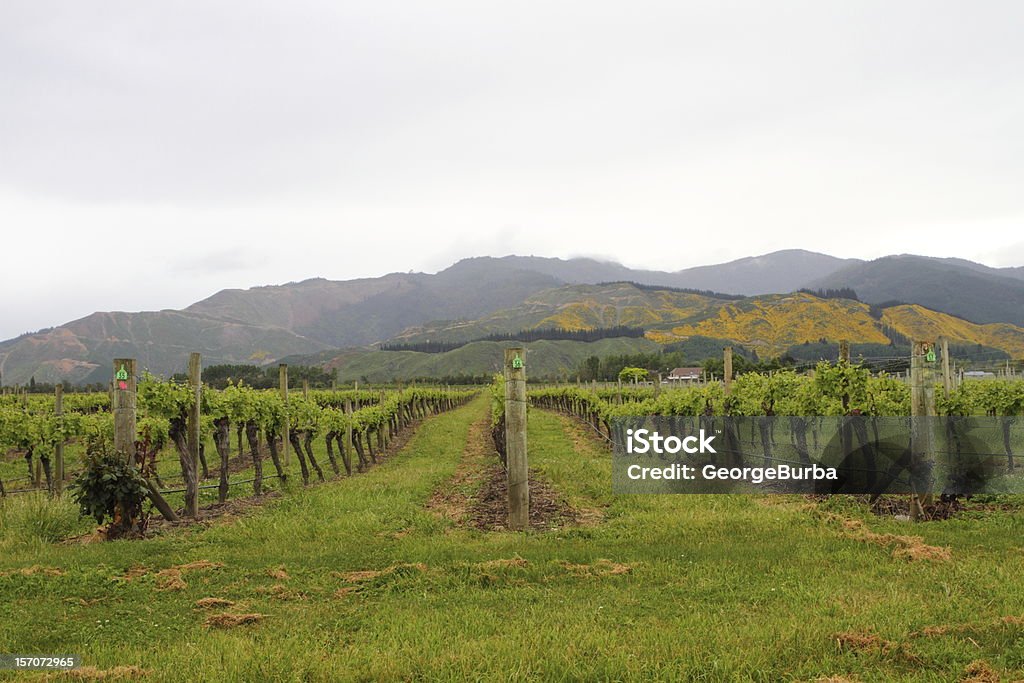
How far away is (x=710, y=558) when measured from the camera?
7.55 metres

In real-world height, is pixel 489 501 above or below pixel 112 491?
below

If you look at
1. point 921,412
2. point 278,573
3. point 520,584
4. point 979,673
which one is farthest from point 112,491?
point 921,412

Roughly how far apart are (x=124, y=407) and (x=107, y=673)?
6.52 meters

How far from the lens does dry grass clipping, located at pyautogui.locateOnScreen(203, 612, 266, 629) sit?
19.2 ft

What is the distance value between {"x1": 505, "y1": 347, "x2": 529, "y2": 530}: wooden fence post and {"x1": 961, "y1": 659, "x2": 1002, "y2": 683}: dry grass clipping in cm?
573

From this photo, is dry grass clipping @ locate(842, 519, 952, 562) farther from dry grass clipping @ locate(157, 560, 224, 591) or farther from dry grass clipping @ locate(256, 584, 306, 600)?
dry grass clipping @ locate(157, 560, 224, 591)

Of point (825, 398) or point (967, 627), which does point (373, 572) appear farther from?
point (825, 398)

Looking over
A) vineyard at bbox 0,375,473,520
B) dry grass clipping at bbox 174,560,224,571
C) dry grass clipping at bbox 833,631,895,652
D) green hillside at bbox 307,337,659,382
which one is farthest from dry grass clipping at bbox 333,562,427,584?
green hillside at bbox 307,337,659,382

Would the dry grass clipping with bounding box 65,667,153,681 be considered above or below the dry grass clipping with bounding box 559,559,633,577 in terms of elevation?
above

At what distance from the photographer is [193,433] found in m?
11.4

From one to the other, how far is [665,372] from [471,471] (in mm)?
107621

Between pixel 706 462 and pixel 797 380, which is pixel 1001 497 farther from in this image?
pixel 706 462

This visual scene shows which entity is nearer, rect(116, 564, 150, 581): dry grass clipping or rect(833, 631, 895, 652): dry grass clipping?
rect(833, 631, 895, 652): dry grass clipping

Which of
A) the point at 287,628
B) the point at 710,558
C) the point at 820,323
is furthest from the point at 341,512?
the point at 820,323
